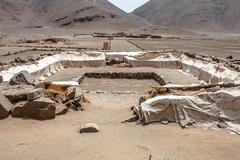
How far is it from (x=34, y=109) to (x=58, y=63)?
13.4 metres

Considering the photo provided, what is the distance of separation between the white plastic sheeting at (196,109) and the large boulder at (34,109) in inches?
75.6

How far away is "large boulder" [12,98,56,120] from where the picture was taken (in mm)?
8875

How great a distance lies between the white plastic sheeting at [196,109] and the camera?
28.7 ft

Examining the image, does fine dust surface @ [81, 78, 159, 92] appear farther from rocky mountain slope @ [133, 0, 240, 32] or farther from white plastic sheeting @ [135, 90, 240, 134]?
rocky mountain slope @ [133, 0, 240, 32]

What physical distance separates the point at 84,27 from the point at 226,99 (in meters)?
99.9

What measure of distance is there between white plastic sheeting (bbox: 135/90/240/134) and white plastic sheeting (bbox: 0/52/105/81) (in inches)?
319

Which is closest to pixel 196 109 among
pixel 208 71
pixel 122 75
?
pixel 208 71

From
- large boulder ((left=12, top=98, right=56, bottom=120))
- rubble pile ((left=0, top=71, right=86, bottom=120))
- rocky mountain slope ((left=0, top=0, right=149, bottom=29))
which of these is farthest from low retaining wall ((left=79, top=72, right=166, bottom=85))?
rocky mountain slope ((left=0, top=0, right=149, bottom=29))

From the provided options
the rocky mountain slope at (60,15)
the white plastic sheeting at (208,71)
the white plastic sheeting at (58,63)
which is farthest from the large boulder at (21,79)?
the rocky mountain slope at (60,15)

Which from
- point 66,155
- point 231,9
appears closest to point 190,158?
point 66,155

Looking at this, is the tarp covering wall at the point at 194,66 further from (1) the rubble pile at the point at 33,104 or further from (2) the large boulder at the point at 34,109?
(2) the large boulder at the point at 34,109

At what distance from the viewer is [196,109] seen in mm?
8875

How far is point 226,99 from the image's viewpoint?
29.6ft

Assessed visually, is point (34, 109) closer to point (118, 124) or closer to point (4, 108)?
point (4, 108)
